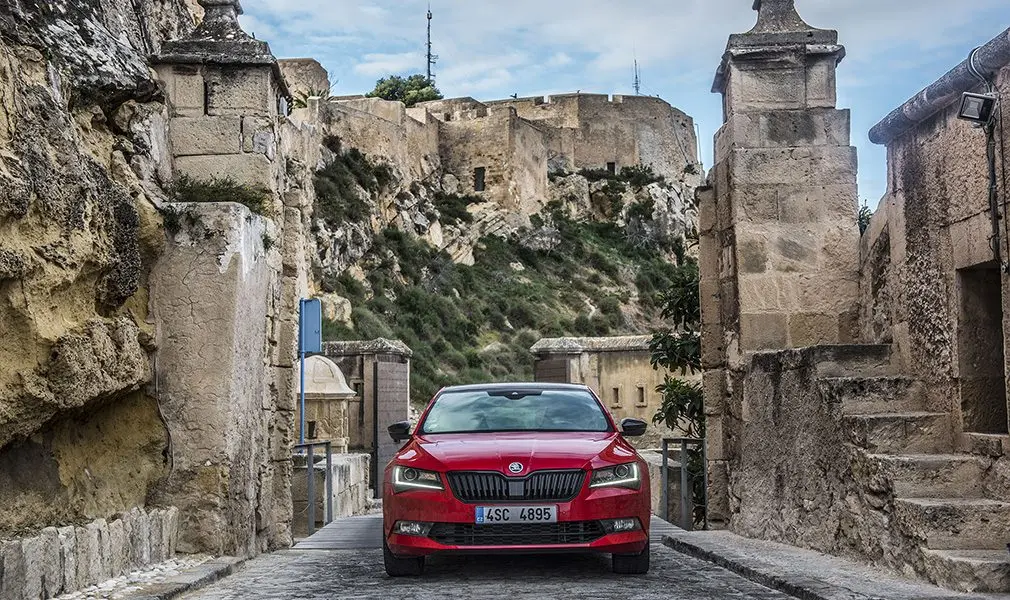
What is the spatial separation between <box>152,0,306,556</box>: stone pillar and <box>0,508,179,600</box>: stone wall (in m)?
0.47

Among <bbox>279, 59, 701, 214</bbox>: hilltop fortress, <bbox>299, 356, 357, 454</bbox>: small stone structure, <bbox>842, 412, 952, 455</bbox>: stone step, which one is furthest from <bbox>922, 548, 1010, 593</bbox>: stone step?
<bbox>279, 59, 701, 214</bbox>: hilltop fortress

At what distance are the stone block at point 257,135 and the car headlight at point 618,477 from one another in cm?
456

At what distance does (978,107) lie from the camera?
727cm

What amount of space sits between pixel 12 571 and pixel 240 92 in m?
5.74

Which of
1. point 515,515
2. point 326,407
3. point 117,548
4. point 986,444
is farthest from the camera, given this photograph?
point 326,407

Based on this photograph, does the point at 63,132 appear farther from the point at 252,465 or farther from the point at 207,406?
the point at 252,465

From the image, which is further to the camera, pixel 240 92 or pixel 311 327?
pixel 311 327

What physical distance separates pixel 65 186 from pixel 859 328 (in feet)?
24.0

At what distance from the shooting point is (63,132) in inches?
285

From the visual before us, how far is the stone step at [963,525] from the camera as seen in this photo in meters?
7.01

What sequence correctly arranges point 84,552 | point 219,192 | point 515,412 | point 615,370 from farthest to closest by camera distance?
point 615,370 → point 219,192 → point 515,412 → point 84,552

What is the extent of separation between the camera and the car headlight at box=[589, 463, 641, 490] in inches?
318

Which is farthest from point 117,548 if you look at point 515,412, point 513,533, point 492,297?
point 492,297

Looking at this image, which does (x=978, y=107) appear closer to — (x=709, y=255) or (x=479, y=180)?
(x=709, y=255)
